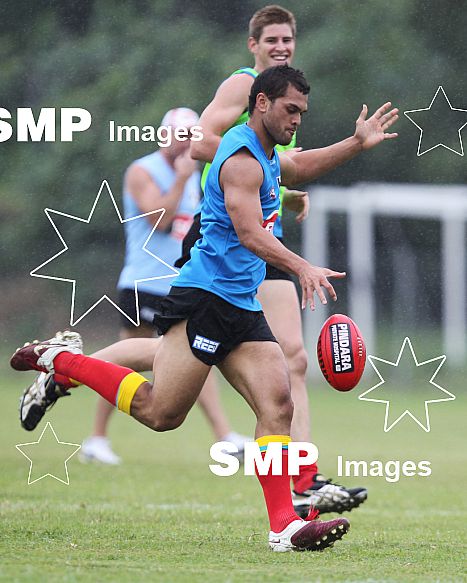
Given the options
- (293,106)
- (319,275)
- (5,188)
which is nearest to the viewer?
(319,275)

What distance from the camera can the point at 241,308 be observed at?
448 cm

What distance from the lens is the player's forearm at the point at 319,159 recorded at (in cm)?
521

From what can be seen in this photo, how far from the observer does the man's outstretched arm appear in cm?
512

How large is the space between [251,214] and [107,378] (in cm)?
90

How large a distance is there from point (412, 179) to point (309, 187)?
5.50 ft

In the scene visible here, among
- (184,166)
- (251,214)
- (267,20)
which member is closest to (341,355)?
(251,214)

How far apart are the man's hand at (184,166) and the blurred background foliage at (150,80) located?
6.65 ft

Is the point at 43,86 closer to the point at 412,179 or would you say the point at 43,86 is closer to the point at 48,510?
the point at 412,179

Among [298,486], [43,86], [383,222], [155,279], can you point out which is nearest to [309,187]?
[383,222]

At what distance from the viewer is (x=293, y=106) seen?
14.5ft

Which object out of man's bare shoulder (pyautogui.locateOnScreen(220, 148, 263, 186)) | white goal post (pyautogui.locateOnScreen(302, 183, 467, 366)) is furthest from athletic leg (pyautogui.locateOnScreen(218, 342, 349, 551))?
white goal post (pyautogui.locateOnScreen(302, 183, 467, 366))

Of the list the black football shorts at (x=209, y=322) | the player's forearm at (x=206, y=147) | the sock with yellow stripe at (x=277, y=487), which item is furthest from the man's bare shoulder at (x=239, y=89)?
the sock with yellow stripe at (x=277, y=487)

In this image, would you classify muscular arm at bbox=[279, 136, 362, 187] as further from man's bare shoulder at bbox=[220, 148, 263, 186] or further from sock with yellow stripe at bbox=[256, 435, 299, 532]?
sock with yellow stripe at bbox=[256, 435, 299, 532]

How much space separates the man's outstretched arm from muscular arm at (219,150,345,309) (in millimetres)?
849
